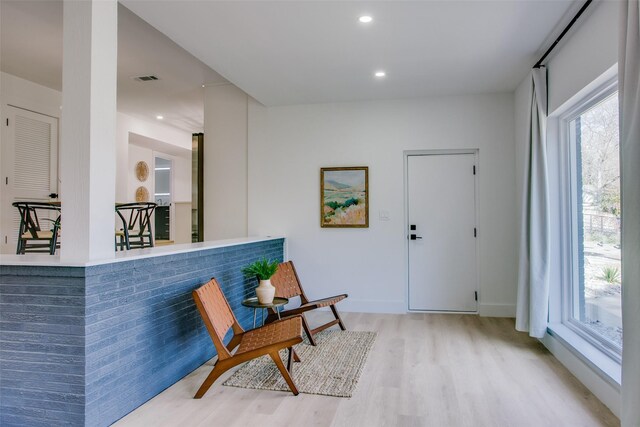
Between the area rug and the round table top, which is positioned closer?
the area rug

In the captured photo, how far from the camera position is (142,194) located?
7887mm

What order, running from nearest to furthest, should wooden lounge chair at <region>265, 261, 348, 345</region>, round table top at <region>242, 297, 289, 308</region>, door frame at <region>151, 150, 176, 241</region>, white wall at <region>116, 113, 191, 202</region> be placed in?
round table top at <region>242, 297, 289, 308</region>, wooden lounge chair at <region>265, 261, 348, 345</region>, white wall at <region>116, 113, 191, 202</region>, door frame at <region>151, 150, 176, 241</region>

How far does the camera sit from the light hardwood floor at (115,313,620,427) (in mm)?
2291

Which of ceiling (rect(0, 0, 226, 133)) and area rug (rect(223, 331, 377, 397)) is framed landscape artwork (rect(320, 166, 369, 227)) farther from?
ceiling (rect(0, 0, 226, 133))

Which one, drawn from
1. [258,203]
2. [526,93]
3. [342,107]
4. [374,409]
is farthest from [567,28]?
[258,203]

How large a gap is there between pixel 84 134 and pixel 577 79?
3197 mm

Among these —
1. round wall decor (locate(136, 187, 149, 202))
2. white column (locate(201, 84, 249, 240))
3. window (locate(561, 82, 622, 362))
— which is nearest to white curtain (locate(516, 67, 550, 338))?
window (locate(561, 82, 622, 362))

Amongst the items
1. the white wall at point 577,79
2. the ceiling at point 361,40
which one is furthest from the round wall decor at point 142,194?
the white wall at point 577,79

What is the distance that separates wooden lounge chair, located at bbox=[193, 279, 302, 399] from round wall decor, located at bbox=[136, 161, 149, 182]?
572 centimetres

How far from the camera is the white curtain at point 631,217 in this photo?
1.73 metres

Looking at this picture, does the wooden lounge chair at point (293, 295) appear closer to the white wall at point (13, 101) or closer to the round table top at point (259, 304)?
the round table top at point (259, 304)

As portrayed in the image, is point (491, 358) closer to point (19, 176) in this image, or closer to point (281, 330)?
point (281, 330)

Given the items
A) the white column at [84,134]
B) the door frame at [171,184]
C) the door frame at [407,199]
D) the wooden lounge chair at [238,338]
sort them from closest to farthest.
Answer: the white column at [84,134], the wooden lounge chair at [238,338], the door frame at [407,199], the door frame at [171,184]

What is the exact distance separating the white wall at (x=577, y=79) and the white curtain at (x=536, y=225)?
98 mm
